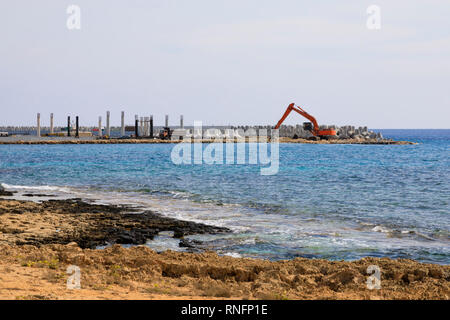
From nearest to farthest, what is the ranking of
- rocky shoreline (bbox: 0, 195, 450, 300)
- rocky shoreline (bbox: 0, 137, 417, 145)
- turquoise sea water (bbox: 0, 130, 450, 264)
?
rocky shoreline (bbox: 0, 195, 450, 300), turquoise sea water (bbox: 0, 130, 450, 264), rocky shoreline (bbox: 0, 137, 417, 145)

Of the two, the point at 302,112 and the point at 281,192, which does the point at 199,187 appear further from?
the point at 302,112

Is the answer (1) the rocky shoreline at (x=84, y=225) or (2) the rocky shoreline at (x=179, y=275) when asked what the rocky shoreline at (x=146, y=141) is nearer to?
(1) the rocky shoreline at (x=84, y=225)

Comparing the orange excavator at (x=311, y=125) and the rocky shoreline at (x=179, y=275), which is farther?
the orange excavator at (x=311, y=125)

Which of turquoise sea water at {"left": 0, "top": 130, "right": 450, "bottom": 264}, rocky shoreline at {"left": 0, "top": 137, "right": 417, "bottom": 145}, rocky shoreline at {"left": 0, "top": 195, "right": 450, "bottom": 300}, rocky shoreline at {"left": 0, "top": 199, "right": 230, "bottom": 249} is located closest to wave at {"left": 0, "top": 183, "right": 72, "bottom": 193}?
turquoise sea water at {"left": 0, "top": 130, "right": 450, "bottom": 264}

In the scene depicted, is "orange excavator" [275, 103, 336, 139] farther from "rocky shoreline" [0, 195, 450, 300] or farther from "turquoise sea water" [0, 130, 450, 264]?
"rocky shoreline" [0, 195, 450, 300]

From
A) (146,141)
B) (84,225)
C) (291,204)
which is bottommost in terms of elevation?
(291,204)

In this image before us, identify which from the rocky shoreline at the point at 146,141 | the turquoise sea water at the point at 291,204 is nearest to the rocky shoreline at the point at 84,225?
the turquoise sea water at the point at 291,204

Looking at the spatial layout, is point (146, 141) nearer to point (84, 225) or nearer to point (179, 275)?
point (84, 225)

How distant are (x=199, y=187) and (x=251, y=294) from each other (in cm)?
1892

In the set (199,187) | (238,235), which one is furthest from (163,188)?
(238,235)

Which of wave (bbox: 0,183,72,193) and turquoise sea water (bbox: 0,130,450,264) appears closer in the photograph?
turquoise sea water (bbox: 0,130,450,264)

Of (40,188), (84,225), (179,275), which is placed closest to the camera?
(179,275)

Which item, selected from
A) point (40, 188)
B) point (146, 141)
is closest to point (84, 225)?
point (40, 188)

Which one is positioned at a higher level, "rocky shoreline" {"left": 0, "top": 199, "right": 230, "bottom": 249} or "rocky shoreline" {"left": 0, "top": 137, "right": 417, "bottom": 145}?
"rocky shoreline" {"left": 0, "top": 137, "right": 417, "bottom": 145}
